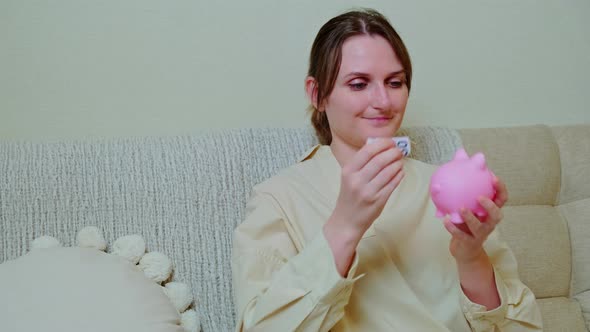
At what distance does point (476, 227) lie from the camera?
36.5 inches

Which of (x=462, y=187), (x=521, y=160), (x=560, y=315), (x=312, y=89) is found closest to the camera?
(x=462, y=187)

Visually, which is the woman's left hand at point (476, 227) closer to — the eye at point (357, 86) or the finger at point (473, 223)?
the finger at point (473, 223)

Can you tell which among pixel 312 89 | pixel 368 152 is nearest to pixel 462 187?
pixel 368 152

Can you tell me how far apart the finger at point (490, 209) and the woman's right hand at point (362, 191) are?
0.42ft

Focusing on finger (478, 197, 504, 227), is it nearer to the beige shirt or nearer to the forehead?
the beige shirt

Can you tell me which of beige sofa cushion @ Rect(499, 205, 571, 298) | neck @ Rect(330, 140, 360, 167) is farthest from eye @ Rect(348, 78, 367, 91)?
beige sofa cushion @ Rect(499, 205, 571, 298)

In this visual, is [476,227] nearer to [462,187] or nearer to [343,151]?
[462,187]

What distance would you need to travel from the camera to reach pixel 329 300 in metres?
0.94

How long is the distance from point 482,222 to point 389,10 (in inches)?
37.4

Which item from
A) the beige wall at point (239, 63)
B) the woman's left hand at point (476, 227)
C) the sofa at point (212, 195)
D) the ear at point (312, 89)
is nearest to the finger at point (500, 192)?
the woman's left hand at point (476, 227)

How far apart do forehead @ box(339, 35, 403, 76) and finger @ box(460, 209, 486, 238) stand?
1.27 feet

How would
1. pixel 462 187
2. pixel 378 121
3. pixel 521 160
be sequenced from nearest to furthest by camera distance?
1. pixel 462 187
2. pixel 378 121
3. pixel 521 160

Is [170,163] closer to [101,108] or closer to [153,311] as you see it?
[101,108]

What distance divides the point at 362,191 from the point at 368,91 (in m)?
0.32
